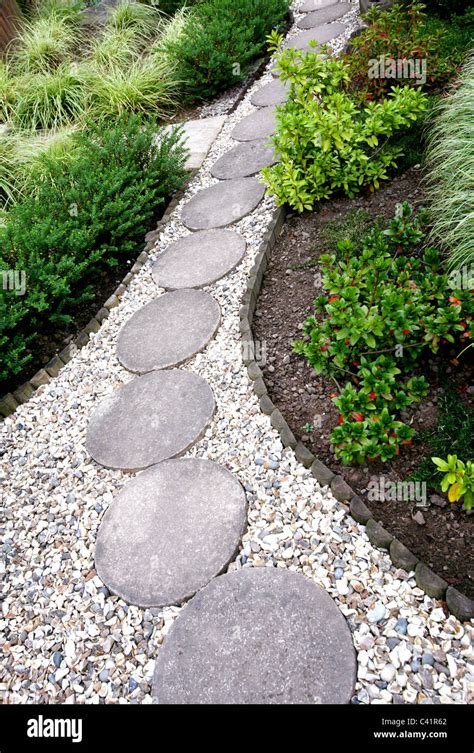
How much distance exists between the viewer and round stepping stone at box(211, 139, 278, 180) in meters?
4.54

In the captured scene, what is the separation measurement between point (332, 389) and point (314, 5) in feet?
24.0

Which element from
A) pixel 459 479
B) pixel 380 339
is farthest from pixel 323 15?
pixel 459 479

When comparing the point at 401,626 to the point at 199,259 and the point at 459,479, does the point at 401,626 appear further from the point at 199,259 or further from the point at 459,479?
the point at 199,259

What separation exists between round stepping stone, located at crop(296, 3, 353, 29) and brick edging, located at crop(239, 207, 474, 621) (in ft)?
16.8

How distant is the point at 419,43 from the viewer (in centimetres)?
402

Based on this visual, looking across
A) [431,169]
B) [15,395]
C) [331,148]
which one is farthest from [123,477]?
[431,169]

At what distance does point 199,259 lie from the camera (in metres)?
3.77

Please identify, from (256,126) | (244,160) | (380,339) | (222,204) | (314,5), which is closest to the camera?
(380,339)

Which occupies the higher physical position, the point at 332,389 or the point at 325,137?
the point at 325,137

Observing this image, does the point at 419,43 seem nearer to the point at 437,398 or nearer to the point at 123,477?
the point at 437,398

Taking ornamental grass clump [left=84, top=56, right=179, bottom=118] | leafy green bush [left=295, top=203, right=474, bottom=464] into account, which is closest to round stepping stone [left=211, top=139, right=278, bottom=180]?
ornamental grass clump [left=84, top=56, right=179, bottom=118]

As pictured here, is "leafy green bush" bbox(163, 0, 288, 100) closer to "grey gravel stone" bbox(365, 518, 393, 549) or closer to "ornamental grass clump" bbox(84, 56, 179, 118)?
"ornamental grass clump" bbox(84, 56, 179, 118)
